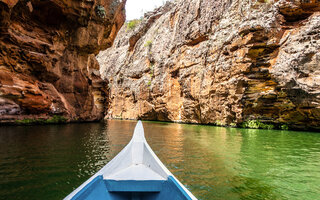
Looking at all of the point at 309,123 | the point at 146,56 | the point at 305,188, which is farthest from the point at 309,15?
the point at 146,56

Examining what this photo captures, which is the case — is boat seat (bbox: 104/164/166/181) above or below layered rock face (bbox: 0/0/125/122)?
below

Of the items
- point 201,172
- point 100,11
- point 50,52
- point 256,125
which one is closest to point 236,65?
point 256,125

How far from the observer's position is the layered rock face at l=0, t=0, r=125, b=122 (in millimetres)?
12883

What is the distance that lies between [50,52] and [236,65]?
1839 centimetres

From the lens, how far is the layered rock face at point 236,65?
1298cm

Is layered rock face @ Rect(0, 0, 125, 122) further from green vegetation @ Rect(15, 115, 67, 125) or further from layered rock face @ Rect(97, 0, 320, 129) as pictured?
layered rock face @ Rect(97, 0, 320, 129)

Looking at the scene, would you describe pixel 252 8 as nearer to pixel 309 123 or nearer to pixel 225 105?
pixel 225 105

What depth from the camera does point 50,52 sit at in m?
17.2

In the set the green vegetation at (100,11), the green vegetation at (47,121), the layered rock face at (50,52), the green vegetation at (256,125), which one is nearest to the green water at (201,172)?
the green vegetation at (47,121)

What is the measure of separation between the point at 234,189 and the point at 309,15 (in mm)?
17788

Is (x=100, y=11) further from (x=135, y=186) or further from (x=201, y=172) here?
(x=135, y=186)

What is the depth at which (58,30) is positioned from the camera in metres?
18.2

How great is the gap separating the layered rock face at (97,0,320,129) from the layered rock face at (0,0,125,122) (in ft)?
35.0

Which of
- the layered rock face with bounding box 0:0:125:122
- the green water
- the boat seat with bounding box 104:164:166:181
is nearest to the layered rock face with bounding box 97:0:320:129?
the green water
